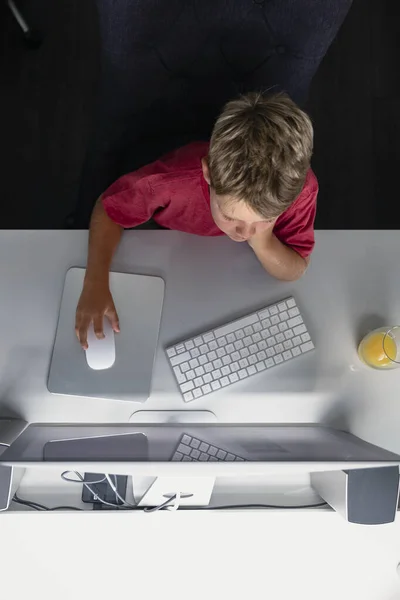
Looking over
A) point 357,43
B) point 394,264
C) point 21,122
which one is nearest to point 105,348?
point 394,264

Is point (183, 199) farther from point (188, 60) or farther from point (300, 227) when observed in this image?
point (188, 60)

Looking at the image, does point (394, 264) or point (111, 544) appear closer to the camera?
point (111, 544)

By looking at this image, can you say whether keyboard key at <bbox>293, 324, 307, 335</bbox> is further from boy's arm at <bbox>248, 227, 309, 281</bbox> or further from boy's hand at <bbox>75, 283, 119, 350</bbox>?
boy's hand at <bbox>75, 283, 119, 350</bbox>

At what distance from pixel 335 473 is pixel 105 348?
1.42ft

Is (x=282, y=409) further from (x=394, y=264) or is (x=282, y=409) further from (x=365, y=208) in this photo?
(x=365, y=208)

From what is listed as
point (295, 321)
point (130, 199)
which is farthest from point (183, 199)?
point (295, 321)

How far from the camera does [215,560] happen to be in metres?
0.90

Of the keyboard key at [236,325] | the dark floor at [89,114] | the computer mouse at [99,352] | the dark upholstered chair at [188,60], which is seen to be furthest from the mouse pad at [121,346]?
the dark floor at [89,114]

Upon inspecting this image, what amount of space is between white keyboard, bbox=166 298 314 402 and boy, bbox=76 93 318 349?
3.2 inches

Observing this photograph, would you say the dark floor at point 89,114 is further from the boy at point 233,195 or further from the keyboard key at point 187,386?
the keyboard key at point 187,386

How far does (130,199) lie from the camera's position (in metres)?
0.95

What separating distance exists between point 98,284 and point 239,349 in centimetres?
27

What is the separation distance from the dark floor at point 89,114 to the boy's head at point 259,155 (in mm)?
811

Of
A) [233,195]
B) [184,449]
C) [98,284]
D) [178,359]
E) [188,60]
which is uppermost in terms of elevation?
[188,60]
